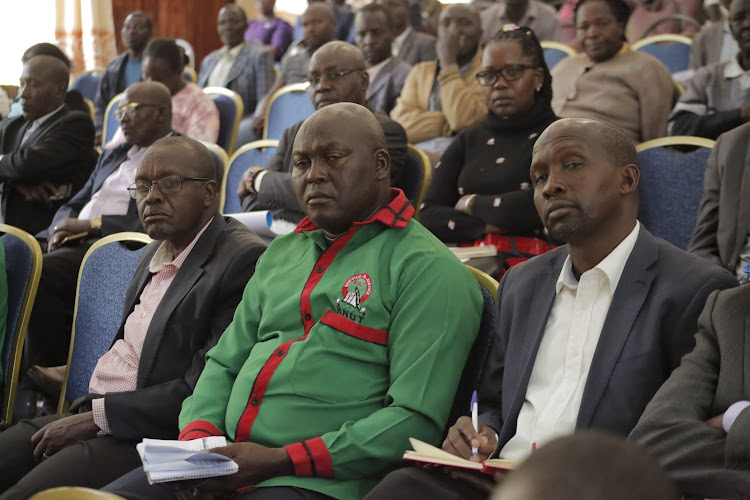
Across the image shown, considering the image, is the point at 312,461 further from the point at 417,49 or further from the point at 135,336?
the point at 417,49

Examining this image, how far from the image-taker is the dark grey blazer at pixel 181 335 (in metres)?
2.31

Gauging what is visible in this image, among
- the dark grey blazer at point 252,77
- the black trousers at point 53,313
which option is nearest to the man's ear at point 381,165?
the black trousers at point 53,313

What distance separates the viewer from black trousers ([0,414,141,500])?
7.06ft

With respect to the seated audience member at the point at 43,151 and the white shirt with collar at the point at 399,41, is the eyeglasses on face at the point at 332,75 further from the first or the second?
the white shirt with collar at the point at 399,41

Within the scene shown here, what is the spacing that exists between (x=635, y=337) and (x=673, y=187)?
4.90 feet

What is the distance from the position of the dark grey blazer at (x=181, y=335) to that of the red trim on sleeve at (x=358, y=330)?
0.51 metres

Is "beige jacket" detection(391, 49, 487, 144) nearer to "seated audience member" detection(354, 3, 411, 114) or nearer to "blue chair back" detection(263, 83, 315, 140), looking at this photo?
A: "seated audience member" detection(354, 3, 411, 114)

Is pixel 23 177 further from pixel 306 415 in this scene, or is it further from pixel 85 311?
pixel 306 415

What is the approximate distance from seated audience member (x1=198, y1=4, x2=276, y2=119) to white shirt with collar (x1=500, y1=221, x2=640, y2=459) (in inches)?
192

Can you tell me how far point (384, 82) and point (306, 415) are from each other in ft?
10.9

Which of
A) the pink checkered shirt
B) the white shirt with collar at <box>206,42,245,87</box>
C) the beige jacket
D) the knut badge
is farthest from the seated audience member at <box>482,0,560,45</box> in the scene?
the knut badge

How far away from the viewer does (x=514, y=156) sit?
316 centimetres

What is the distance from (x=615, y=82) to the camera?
3.92 metres

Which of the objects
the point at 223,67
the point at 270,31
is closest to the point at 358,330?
the point at 223,67
